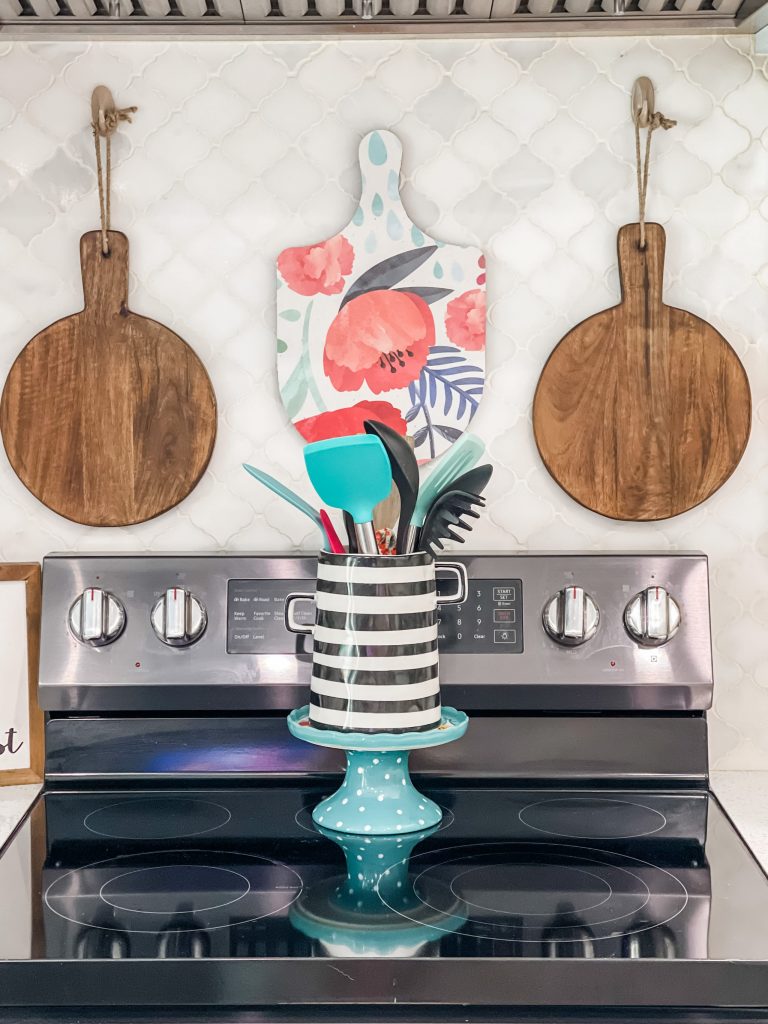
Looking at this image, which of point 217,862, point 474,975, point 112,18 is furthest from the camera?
point 112,18

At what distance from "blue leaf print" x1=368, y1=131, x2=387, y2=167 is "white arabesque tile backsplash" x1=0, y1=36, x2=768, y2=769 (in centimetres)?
3

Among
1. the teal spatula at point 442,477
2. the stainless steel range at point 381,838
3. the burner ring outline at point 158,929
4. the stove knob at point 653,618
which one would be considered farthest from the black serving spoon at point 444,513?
the burner ring outline at point 158,929

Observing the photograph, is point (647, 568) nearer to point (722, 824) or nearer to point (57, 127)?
point (722, 824)

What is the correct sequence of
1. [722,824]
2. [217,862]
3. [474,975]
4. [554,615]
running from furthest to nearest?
[554,615], [722,824], [217,862], [474,975]

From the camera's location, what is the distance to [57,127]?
1.32m

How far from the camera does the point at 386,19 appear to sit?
130cm

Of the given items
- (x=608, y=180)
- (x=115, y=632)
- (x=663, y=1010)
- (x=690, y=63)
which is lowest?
(x=663, y=1010)

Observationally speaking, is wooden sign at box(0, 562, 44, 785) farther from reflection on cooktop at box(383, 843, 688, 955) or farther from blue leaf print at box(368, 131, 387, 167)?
blue leaf print at box(368, 131, 387, 167)

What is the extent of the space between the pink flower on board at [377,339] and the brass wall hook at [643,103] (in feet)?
1.20

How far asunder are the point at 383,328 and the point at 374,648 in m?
0.50

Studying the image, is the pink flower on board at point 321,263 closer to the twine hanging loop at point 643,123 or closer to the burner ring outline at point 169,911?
the twine hanging loop at point 643,123

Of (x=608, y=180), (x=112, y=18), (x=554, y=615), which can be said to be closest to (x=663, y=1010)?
(x=554, y=615)

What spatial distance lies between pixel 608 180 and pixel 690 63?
0.19 metres

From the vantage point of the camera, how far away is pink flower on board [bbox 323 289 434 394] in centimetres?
132
